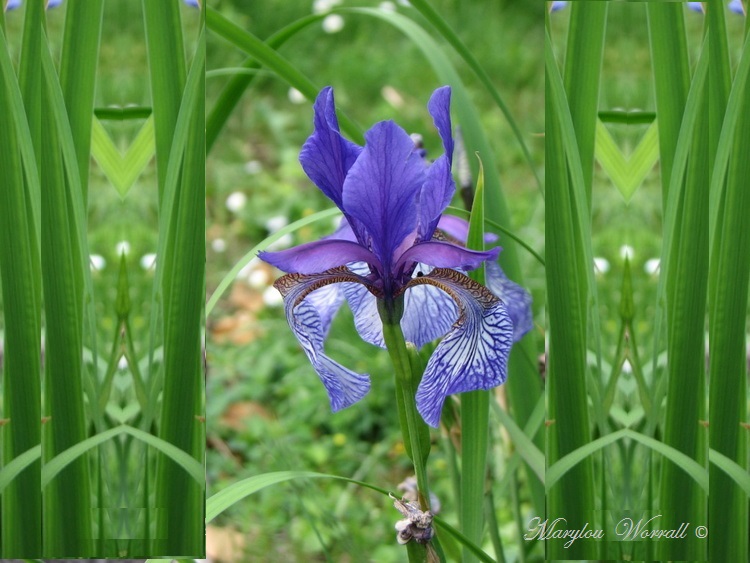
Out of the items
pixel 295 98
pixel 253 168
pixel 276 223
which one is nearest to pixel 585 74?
pixel 276 223

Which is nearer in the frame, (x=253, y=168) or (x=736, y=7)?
(x=736, y=7)

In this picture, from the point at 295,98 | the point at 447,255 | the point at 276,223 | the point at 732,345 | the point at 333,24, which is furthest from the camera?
the point at 333,24

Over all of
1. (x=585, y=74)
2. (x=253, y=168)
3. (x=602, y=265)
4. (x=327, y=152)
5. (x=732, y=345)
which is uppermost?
(x=253, y=168)

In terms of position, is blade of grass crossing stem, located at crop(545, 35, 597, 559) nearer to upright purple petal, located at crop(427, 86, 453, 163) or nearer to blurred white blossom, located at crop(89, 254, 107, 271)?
upright purple petal, located at crop(427, 86, 453, 163)

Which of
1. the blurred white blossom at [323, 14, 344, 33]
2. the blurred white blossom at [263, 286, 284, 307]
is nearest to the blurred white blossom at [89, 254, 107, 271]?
the blurred white blossom at [263, 286, 284, 307]

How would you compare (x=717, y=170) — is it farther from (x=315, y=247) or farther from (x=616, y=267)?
(x=315, y=247)

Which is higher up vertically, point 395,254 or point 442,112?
point 442,112

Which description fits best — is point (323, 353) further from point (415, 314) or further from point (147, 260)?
point (147, 260)

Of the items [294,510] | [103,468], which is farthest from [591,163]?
[294,510]
